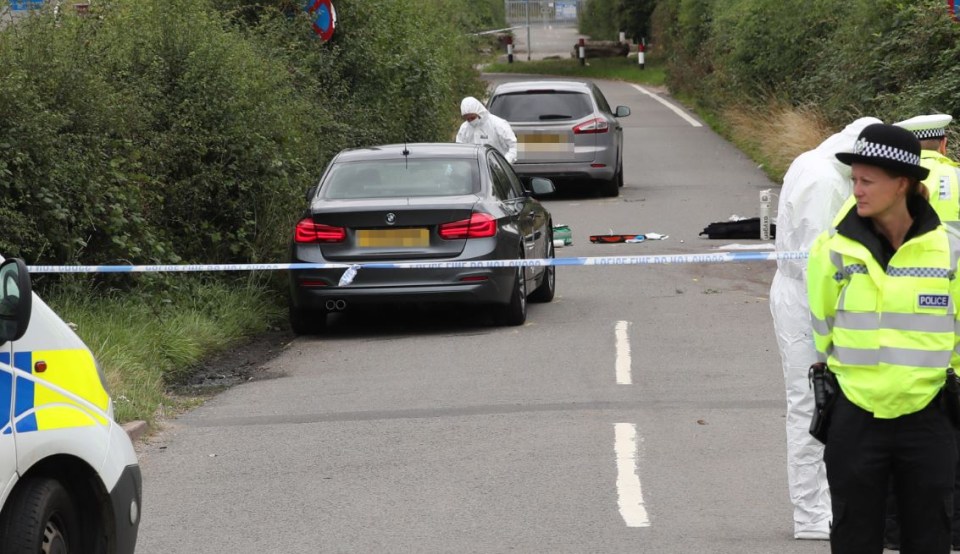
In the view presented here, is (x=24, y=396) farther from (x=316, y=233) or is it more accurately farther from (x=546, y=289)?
(x=546, y=289)

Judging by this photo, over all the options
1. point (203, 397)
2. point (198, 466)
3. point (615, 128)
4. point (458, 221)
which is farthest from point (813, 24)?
point (198, 466)

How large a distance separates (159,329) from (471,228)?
7.96ft

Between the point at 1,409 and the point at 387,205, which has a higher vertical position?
the point at 1,409

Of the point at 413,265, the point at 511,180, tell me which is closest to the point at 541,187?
the point at 511,180

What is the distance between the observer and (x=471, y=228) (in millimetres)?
11539

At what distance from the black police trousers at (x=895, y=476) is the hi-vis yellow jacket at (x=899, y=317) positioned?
0.06 metres

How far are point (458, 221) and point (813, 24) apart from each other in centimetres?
1679

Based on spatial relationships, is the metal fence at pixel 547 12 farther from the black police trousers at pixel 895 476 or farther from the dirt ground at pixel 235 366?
the black police trousers at pixel 895 476

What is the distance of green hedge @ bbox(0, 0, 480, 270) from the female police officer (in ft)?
21.6

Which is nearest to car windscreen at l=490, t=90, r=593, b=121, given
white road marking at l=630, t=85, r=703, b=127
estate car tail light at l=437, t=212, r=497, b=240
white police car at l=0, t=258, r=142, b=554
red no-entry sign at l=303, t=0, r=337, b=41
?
red no-entry sign at l=303, t=0, r=337, b=41

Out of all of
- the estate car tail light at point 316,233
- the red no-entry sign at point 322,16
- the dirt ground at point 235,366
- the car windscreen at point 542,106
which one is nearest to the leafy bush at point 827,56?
the car windscreen at point 542,106

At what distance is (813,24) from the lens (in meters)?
26.7

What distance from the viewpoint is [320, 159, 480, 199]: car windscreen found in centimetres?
1193

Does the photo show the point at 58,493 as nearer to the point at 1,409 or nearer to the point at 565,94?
the point at 1,409
